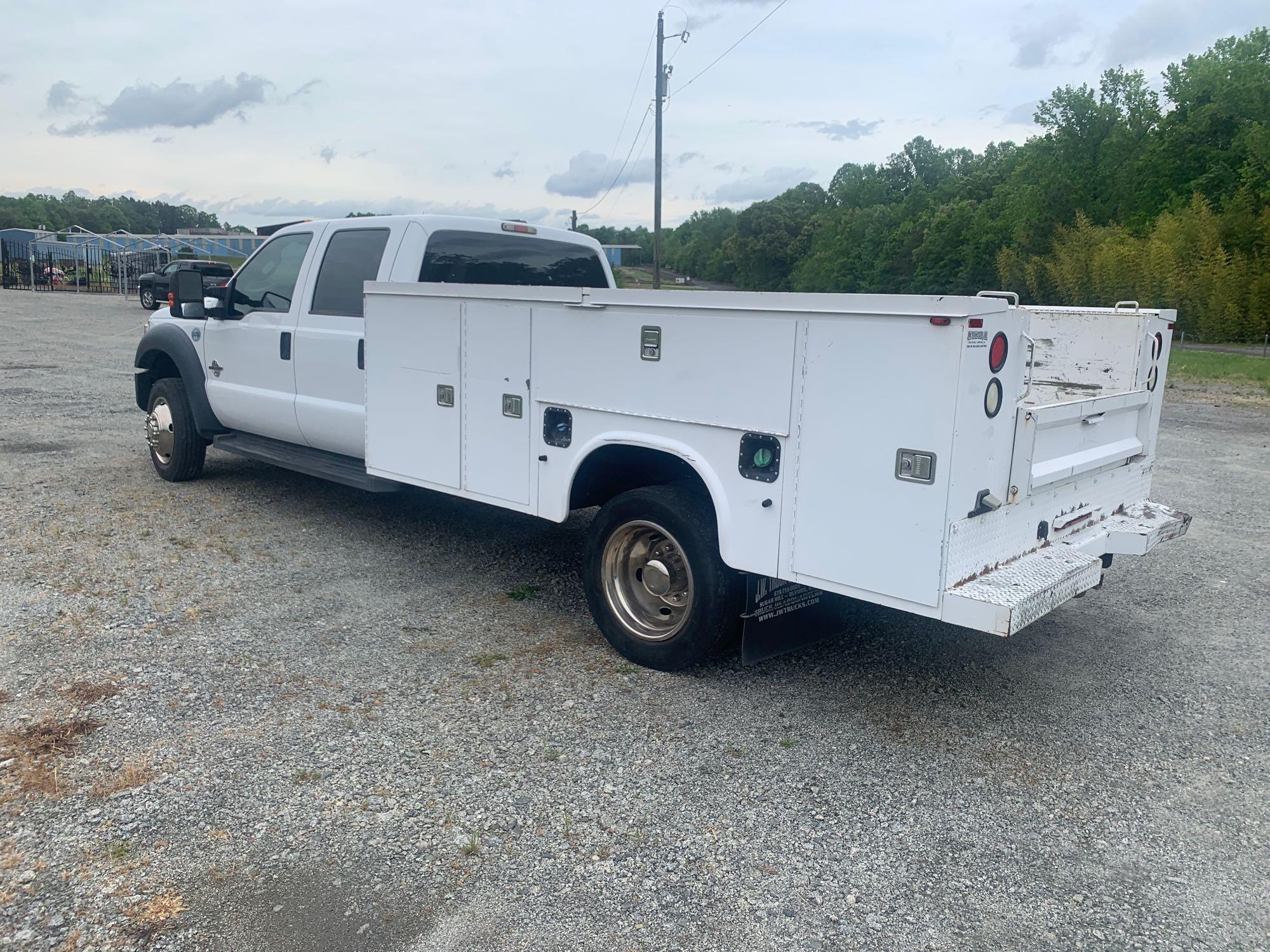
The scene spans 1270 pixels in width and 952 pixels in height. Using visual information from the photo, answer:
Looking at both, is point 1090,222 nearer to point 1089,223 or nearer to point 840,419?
point 1089,223

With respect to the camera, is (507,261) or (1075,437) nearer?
Result: (1075,437)

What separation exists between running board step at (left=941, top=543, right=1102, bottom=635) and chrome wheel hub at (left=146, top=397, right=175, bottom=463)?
6.80 metres

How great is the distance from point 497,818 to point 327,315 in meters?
4.27

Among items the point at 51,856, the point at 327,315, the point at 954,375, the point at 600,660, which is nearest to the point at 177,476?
the point at 327,315

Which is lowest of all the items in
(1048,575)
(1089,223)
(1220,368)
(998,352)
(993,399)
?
(1220,368)

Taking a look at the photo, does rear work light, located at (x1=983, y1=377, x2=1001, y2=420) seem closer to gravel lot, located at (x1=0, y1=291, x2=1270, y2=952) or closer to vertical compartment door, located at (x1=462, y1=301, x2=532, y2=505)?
gravel lot, located at (x1=0, y1=291, x2=1270, y2=952)

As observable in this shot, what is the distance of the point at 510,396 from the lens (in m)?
5.21

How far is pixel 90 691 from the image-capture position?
444 centimetres

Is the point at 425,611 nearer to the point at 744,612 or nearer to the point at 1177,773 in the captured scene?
the point at 744,612

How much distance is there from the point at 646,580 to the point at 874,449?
1.49 metres

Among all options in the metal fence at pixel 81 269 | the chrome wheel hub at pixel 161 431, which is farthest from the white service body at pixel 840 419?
the metal fence at pixel 81 269

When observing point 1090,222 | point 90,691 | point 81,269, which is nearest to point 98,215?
point 81,269

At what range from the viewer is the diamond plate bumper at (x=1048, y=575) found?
369 centimetres

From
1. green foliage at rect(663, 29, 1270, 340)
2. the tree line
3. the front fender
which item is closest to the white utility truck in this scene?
the front fender
